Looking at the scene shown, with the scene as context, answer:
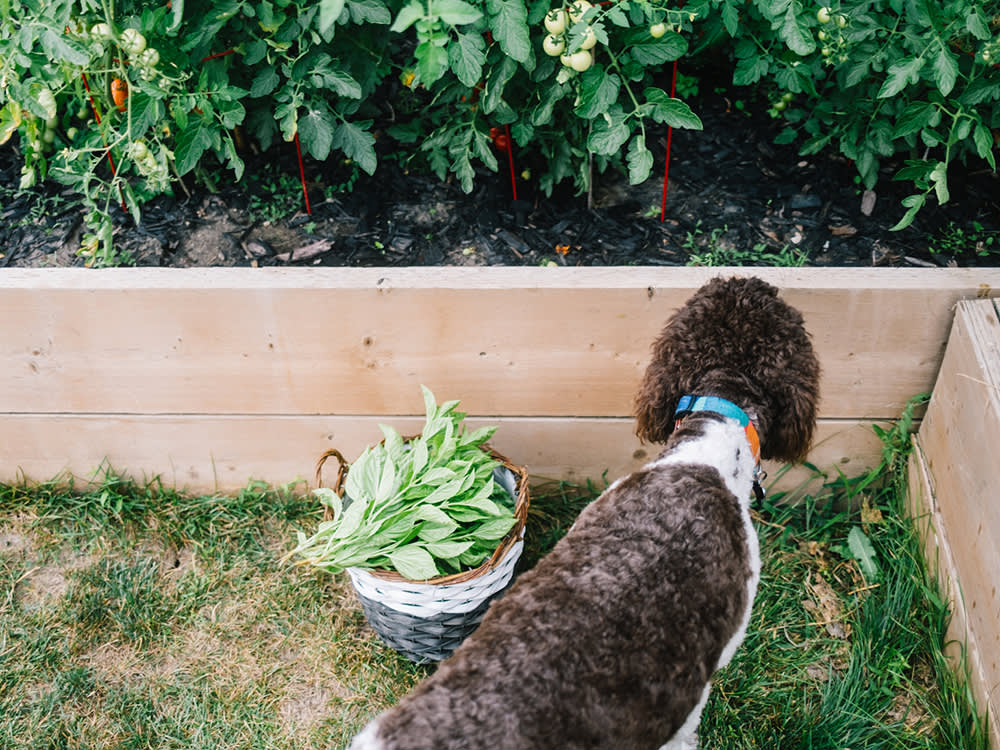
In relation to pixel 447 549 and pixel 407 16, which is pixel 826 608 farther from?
pixel 407 16

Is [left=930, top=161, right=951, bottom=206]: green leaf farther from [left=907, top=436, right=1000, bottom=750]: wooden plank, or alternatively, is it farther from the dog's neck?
the dog's neck

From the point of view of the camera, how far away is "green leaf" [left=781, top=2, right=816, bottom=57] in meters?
1.77

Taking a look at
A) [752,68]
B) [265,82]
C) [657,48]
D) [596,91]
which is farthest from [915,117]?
[265,82]

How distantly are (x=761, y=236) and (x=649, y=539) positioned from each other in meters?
1.22

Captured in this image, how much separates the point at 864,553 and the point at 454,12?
1861mm

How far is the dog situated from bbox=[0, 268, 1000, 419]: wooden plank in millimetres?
404

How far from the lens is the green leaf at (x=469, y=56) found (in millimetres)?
1745

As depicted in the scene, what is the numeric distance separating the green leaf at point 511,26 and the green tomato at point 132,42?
781mm

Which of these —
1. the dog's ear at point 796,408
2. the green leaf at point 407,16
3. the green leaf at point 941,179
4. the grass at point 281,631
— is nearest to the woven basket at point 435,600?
the grass at point 281,631

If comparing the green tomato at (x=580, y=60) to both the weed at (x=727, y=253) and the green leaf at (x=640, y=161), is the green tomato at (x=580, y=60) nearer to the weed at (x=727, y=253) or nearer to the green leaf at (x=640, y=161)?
the green leaf at (x=640, y=161)

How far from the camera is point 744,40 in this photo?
2.13 meters

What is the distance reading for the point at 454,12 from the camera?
4.59 feet

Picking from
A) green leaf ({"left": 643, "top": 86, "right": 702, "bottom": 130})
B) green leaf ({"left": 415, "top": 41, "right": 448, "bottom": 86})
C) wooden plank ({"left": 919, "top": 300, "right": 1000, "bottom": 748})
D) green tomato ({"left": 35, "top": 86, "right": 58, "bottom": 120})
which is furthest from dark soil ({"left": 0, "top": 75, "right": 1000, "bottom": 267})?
green leaf ({"left": 415, "top": 41, "right": 448, "bottom": 86})

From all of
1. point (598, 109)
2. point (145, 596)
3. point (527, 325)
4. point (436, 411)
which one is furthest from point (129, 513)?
point (598, 109)
